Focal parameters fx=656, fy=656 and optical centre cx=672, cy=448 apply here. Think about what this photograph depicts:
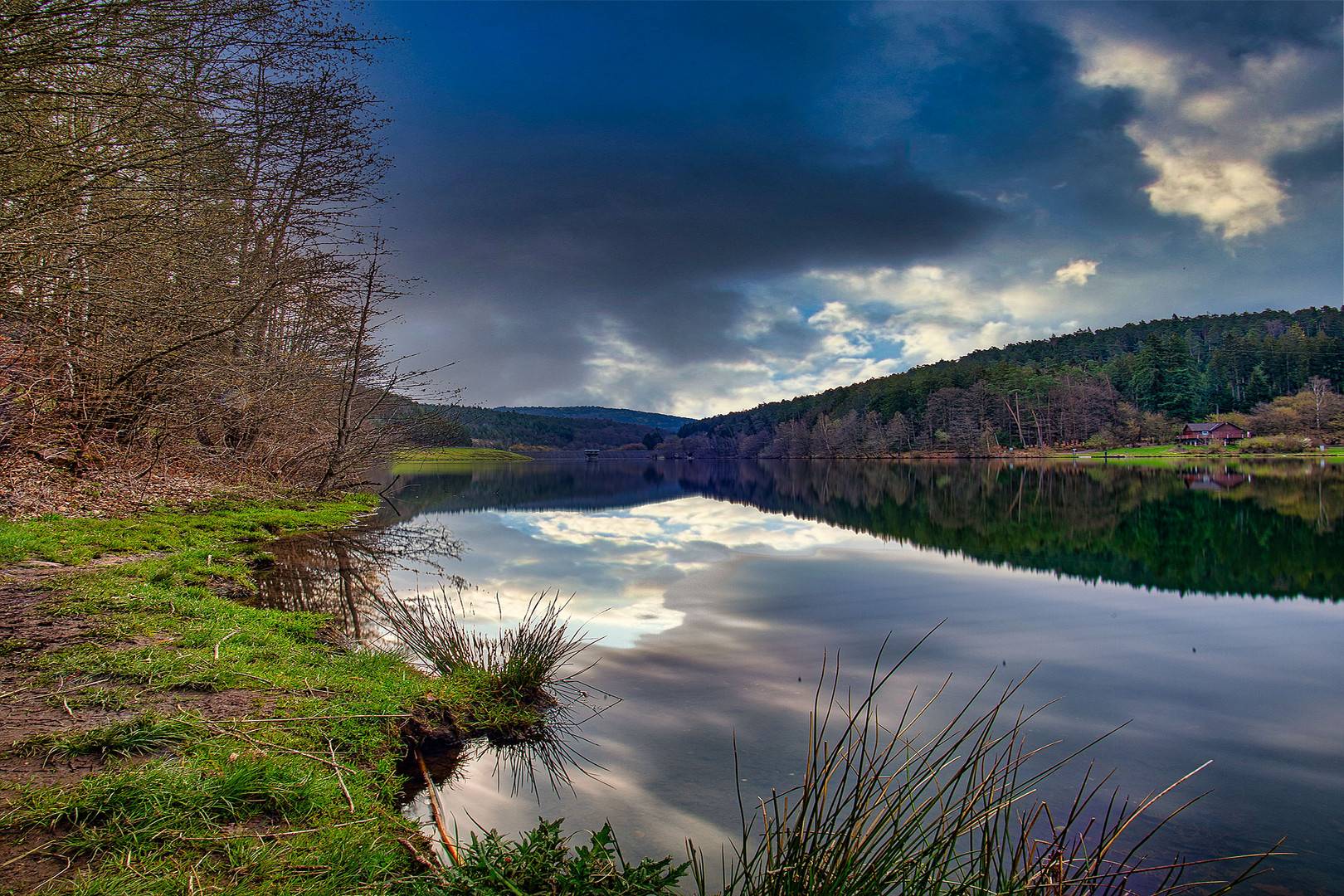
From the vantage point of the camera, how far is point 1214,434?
80062 millimetres

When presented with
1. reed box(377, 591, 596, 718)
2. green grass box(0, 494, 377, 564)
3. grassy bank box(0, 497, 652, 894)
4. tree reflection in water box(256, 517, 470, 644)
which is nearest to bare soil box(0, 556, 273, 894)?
grassy bank box(0, 497, 652, 894)

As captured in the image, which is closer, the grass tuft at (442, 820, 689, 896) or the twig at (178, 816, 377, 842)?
the grass tuft at (442, 820, 689, 896)

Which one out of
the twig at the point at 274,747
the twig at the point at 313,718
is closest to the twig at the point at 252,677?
the twig at the point at 313,718

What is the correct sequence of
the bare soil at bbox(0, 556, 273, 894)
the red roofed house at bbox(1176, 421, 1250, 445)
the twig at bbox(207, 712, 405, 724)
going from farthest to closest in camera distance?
the red roofed house at bbox(1176, 421, 1250, 445), the twig at bbox(207, 712, 405, 724), the bare soil at bbox(0, 556, 273, 894)

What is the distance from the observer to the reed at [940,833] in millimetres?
2186

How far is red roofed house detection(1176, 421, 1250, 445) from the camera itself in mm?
79750

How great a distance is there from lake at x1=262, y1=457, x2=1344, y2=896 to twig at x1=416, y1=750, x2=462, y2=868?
13cm

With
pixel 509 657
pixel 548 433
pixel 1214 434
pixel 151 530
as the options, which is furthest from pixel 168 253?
pixel 548 433

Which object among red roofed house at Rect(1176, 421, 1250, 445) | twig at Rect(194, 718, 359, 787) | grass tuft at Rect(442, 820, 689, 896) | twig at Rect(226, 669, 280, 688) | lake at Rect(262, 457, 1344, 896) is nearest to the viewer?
grass tuft at Rect(442, 820, 689, 896)

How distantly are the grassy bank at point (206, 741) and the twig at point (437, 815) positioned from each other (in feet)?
0.32

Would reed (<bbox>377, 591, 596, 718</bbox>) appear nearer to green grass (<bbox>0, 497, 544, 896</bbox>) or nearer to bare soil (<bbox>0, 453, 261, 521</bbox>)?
green grass (<bbox>0, 497, 544, 896</bbox>)

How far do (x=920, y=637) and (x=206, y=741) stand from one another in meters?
7.77

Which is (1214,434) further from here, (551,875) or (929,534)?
(551,875)

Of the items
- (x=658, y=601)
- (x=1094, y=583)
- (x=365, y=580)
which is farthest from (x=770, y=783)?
(x=1094, y=583)
